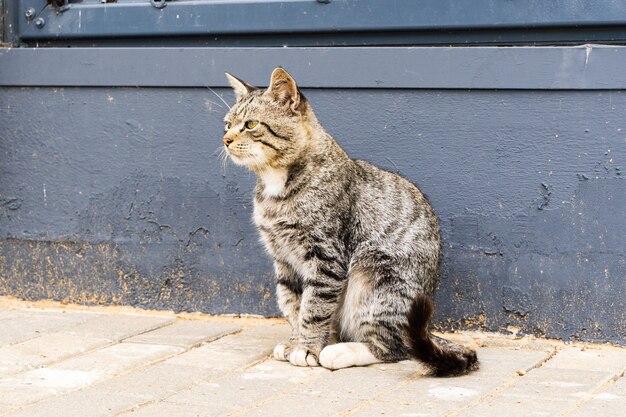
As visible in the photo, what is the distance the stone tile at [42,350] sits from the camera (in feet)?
14.9

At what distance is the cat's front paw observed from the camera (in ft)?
15.2

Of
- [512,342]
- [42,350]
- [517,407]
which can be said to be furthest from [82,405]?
[512,342]

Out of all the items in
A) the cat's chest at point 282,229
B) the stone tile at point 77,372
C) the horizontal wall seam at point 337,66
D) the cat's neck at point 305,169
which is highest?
the horizontal wall seam at point 337,66

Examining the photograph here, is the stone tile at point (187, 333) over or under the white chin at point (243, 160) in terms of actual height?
under

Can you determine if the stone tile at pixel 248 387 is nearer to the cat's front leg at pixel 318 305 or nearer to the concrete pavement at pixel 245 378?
the concrete pavement at pixel 245 378

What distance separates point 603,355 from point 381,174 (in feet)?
4.38

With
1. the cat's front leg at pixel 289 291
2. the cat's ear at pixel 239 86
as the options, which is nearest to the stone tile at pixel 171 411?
the cat's front leg at pixel 289 291

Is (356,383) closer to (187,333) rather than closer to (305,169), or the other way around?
(305,169)

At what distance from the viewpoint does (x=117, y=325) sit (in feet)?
17.5

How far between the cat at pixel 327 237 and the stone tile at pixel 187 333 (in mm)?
489

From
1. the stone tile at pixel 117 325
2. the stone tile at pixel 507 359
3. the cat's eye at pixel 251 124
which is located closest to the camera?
the stone tile at pixel 507 359

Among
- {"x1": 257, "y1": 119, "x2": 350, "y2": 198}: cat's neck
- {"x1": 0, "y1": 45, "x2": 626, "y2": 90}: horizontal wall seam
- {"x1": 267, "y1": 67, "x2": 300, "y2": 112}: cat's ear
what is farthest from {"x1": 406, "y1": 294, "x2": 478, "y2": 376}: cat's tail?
{"x1": 0, "y1": 45, "x2": 626, "y2": 90}: horizontal wall seam

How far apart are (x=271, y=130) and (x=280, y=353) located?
3.35 feet

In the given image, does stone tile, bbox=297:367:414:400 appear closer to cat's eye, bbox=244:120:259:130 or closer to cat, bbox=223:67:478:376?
cat, bbox=223:67:478:376
